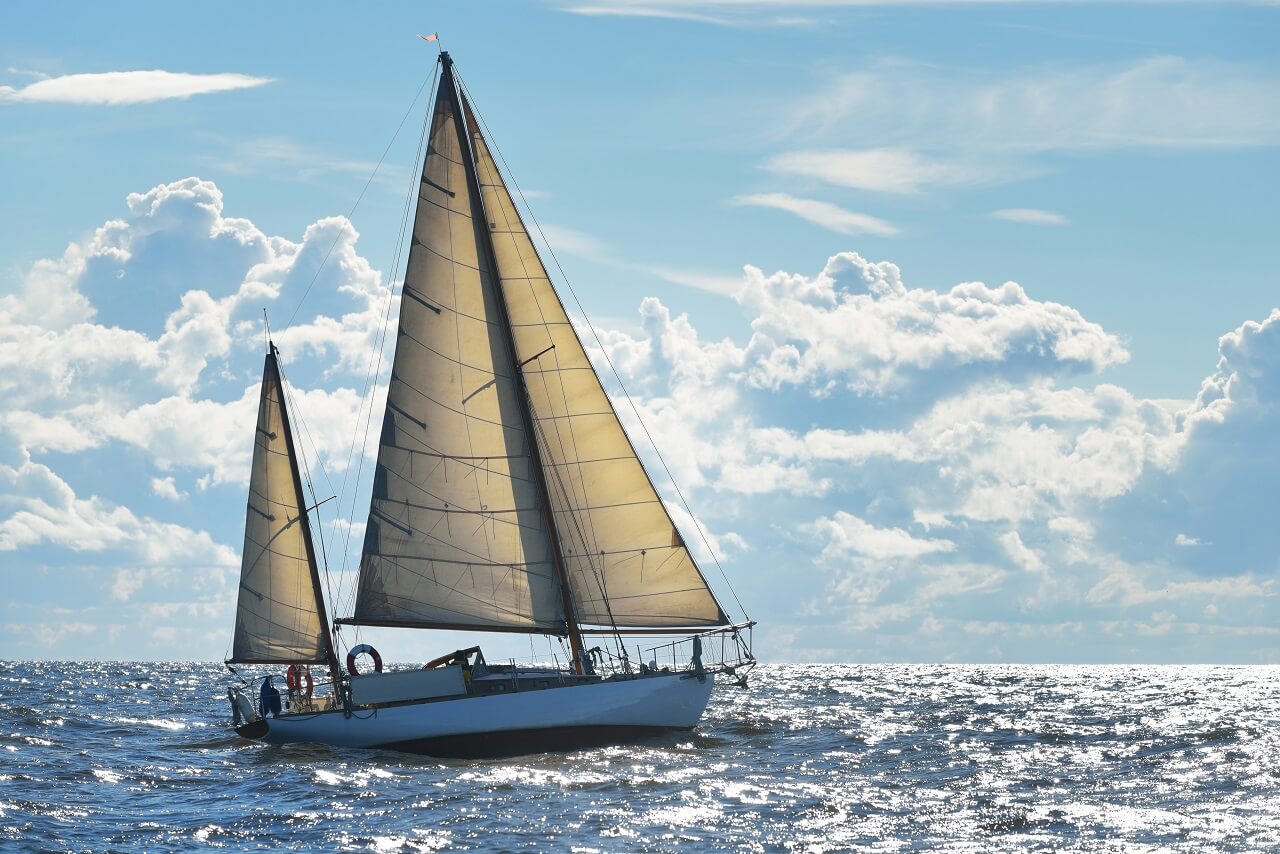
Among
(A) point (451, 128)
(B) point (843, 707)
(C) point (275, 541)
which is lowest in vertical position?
(B) point (843, 707)

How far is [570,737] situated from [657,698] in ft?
9.47

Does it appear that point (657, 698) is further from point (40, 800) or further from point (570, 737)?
point (40, 800)

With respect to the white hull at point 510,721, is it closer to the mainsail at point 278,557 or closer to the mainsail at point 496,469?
the mainsail at point 496,469

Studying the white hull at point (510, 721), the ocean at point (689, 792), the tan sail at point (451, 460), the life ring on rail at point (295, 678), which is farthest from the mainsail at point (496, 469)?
the ocean at point (689, 792)

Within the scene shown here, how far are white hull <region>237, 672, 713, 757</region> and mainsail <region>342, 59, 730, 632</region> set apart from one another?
270 cm

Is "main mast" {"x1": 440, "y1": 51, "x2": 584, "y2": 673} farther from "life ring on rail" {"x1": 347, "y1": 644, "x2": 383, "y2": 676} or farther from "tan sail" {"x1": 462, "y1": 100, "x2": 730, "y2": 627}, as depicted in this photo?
"life ring on rail" {"x1": 347, "y1": 644, "x2": 383, "y2": 676}

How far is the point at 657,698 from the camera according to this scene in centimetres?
3953

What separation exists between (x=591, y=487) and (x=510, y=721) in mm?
7030

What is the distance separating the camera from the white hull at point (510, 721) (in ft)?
123

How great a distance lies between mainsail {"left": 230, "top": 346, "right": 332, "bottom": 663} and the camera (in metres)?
43.1

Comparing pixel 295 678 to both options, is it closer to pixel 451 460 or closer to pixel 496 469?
pixel 451 460

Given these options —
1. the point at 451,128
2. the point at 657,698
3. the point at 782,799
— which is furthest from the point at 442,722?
the point at 451,128

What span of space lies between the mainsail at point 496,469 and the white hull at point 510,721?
8.85 feet

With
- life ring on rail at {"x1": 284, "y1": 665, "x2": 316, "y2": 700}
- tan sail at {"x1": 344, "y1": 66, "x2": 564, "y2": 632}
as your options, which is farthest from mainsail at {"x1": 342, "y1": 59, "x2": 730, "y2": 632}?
life ring on rail at {"x1": 284, "y1": 665, "x2": 316, "y2": 700}
